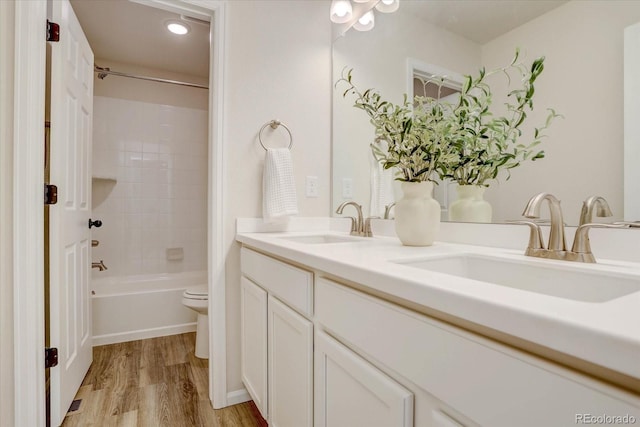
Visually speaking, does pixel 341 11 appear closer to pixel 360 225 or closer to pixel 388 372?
pixel 360 225

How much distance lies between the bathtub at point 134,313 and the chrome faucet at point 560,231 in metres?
2.47

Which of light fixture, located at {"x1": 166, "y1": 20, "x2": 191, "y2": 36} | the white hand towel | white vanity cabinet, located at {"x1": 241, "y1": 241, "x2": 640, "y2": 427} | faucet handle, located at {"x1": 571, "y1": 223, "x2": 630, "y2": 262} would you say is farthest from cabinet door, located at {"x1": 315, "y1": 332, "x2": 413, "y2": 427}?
light fixture, located at {"x1": 166, "y1": 20, "x2": 191, "y2": 36}

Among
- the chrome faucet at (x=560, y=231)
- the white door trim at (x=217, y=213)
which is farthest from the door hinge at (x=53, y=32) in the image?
the chrome faucet at (x=560, y=231)

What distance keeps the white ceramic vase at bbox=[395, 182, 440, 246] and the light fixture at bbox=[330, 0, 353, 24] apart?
118 cm

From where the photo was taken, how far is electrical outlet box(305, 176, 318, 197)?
5.98 feet

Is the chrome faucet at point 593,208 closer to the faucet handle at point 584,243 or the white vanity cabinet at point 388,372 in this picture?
the faucet handle at point 584,243

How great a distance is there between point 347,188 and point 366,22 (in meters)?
0.88

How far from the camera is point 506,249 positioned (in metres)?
1.04

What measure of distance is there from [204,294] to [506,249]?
1850 mm

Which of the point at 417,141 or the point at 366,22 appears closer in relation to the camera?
the point at 417,141

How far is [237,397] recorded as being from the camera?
Answer: 164 centimetres

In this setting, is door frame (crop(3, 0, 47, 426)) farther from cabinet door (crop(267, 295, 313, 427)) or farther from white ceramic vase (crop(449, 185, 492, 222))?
white ceramic vase (crop(449, 185, 492, 222))

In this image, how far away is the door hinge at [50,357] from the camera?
1.41 m

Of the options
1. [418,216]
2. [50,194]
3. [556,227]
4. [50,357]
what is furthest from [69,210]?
[556,227]
